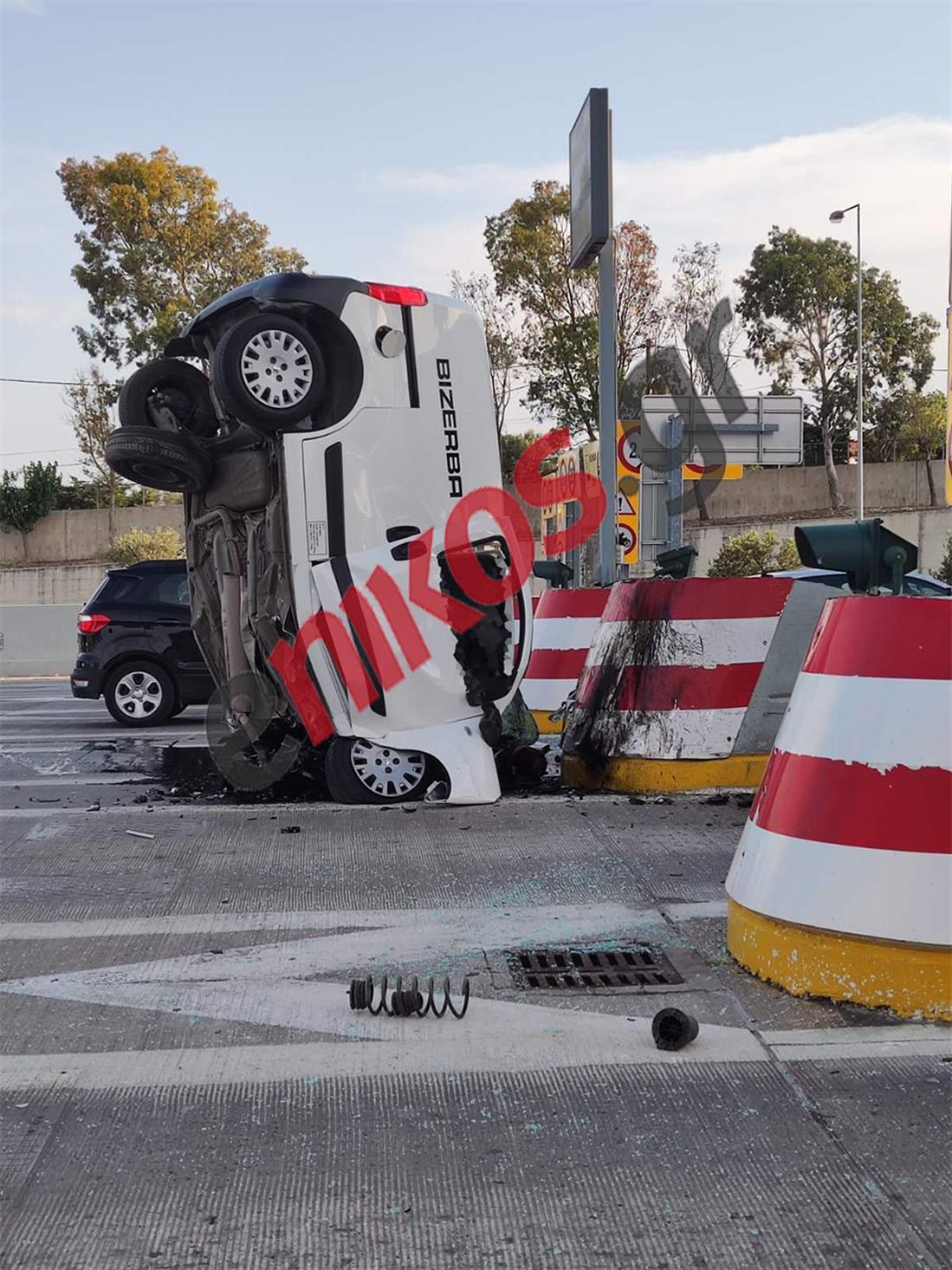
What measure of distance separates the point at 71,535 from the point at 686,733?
38422mm

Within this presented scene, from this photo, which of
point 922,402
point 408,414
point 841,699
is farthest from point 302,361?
point 922,402

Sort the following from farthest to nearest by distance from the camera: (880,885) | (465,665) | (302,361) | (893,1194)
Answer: (465,665), (302,361), (880,885), (893,1194)

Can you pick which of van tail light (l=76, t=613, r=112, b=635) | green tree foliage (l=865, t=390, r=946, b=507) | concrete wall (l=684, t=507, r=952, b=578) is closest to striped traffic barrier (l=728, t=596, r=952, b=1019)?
van tail light (l=76, t=613, r=112, b=635)

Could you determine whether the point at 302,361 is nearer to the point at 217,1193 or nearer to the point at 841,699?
the point at 841,699

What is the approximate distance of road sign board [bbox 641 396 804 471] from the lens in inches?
574

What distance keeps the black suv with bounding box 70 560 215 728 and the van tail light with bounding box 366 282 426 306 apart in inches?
267

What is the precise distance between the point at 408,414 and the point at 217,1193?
4768 mm

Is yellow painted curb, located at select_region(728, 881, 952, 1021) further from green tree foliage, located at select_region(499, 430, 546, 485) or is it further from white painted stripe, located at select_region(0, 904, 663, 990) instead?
green tree foliage, located at select_region(499, 430, 546, 485)

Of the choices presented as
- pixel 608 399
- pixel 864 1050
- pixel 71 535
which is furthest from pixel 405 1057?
pixel 71 535

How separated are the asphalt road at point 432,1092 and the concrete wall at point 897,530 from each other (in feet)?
120

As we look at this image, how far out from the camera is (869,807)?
361 centimetres

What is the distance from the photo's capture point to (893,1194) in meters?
2.64

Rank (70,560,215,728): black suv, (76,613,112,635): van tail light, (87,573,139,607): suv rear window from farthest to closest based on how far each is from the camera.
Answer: (87,573,139,607): suv rear window
(76,613,112,635): van tail light
(70,560,215,728): black suv

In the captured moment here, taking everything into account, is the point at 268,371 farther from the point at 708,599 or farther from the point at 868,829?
the point at 868,829
